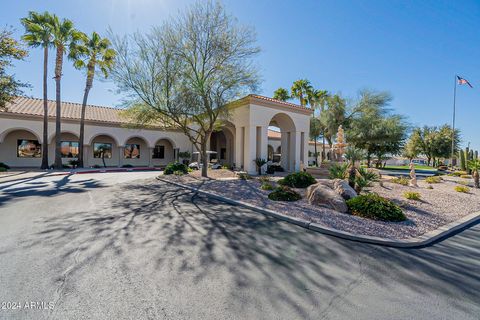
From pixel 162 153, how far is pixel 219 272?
27.8 meters

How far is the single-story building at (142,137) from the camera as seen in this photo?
61.4ft

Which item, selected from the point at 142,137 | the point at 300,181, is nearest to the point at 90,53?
the point at 142,137

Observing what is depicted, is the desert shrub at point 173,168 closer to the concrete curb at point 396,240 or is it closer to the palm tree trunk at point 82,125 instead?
the concrete curb at point 396,240

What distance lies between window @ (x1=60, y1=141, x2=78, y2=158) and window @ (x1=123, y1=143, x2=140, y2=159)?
4778mm

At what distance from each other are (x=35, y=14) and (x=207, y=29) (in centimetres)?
1666

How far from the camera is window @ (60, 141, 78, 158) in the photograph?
2405 cm

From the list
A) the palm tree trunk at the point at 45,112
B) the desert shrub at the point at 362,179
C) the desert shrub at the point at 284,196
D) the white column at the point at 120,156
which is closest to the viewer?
the desert shrub at the point at 284,196

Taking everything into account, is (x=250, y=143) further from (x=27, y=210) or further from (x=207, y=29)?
(x=27, y=210)

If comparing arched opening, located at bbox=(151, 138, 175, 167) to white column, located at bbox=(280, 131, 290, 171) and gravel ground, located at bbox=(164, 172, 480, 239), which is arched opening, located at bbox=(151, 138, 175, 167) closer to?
white column, located at bbox=(280, 131, 290, 171)

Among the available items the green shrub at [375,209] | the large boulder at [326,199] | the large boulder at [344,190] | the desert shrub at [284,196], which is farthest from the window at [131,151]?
the green shrub at [375,209]

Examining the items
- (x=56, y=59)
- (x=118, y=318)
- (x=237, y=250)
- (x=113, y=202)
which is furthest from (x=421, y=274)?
(x=56, y=59)

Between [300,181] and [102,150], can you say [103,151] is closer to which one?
[102,150]

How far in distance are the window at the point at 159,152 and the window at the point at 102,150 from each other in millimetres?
5012

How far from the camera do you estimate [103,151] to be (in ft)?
84.5
